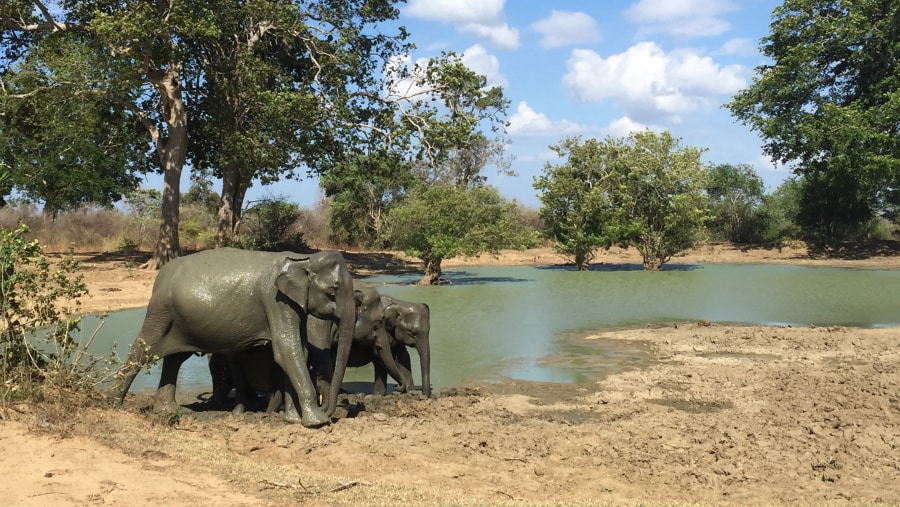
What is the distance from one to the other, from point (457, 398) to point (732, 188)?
147 ft

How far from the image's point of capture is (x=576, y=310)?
21.8 meters

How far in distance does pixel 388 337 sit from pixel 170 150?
18.4 m

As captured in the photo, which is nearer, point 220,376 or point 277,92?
point 220,376

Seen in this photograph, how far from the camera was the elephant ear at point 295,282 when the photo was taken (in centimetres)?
870

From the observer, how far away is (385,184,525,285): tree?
27172 mm

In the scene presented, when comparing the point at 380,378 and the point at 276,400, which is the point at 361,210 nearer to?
the point at 380,378

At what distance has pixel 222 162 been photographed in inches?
1070

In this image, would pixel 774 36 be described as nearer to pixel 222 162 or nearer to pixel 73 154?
pixel 222 162

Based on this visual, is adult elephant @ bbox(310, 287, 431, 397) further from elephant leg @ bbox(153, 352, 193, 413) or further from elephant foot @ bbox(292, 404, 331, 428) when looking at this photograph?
elephant leg @ bbox(153, 352, 193, 413)

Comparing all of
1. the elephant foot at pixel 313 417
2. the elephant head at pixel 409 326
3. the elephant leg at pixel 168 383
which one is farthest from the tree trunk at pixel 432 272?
the elephant foot at pixel 313 417

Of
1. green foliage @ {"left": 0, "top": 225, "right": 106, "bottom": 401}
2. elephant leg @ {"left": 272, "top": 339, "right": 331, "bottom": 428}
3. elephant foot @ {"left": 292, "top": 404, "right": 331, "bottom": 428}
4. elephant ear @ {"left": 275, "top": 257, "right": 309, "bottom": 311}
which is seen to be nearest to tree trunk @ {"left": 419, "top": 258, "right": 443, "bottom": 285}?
elephant ear @ {"left": 275, "top": 257, "right": 309, "bottom": 311}

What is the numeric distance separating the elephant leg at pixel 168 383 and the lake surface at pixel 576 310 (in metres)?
2.37

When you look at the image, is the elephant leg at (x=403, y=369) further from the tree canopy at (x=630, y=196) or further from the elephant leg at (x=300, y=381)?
the tree canopy at (x=630, y=196)

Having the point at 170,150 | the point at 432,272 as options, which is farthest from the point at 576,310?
the point at 170,150
